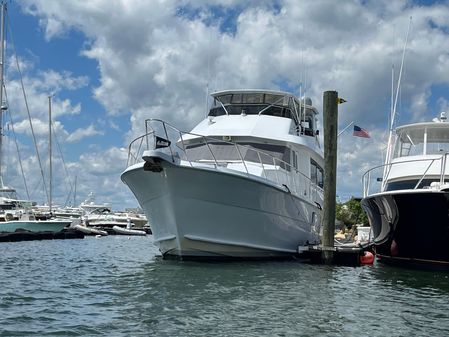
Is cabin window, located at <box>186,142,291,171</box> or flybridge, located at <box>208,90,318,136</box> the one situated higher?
flybridge, located at <box>208,90,318,136</box>

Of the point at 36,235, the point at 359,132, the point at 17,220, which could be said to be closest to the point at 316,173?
the point at 359,132

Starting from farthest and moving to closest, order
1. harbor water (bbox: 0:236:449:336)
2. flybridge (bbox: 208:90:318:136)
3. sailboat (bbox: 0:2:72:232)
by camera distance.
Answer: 1. sailboat (bbox: 0:2:72:232)
2. flybridge (bbox: 208:90:318:136)
3. harbor water (bbox: 0:236:449:336)

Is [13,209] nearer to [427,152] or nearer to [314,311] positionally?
[427,152]

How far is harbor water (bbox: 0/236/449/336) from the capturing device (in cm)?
756

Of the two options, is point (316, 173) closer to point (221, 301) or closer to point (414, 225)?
point (414, 225)

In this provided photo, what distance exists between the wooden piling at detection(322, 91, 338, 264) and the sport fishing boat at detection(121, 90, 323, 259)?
0.95 meters

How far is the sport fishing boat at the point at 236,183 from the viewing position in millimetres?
13742

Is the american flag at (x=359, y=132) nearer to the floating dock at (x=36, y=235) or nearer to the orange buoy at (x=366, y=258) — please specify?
the orange buoy at (x=366, y=258)

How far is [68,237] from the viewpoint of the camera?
35.8 meters

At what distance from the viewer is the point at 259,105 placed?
1873cm

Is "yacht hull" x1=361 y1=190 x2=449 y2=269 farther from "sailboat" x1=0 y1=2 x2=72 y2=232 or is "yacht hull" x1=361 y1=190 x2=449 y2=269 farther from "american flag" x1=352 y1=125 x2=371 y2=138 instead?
"sailboat" x1=0 y1=2 x2=72 y2=232

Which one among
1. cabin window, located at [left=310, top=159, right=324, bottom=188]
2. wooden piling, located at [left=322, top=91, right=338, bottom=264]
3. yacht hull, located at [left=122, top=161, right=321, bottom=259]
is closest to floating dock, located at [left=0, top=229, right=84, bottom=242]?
yacht hull, located at [left=122, top=161, right=321, bottom=259]

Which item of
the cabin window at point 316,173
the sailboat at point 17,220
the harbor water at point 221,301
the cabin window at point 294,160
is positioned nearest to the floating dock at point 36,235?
the sailboat at point 17,220

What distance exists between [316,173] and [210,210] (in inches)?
270
